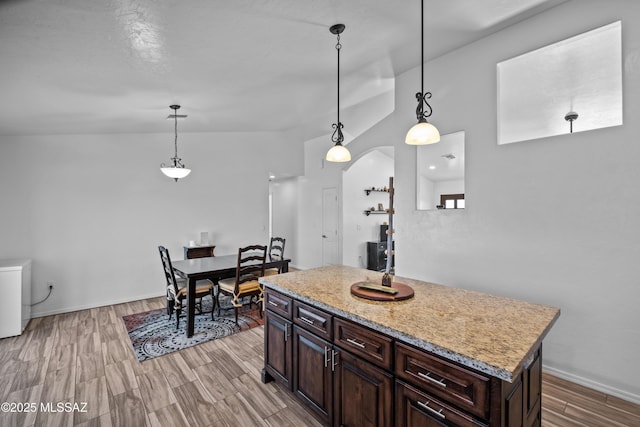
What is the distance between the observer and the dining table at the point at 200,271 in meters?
3.42

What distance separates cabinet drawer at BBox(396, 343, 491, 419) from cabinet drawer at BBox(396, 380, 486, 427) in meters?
0.03

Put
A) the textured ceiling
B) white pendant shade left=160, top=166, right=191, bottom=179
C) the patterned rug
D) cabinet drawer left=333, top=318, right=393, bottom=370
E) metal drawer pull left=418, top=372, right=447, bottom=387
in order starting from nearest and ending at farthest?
metal drawer pull left=418, top=372, right=447, bottom=387 < cabinet drawer left=333, top=318, right=393, bottom=370 < the textured ceiling < the patterned rug < white pendant shade left=160, top=166, right=191, bottom=179

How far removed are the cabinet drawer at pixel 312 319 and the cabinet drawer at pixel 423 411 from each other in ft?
1.74

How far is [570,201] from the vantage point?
247 centimetres

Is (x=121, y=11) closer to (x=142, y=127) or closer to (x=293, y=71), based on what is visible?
(x=293, y=71)

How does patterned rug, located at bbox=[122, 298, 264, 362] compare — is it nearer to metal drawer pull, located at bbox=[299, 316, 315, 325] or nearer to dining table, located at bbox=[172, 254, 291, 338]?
dining table, located at bbox=[172, 254, 291, 338]

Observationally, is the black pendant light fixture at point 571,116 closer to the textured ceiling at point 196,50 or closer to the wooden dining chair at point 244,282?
the textured ceiling at point 196,50

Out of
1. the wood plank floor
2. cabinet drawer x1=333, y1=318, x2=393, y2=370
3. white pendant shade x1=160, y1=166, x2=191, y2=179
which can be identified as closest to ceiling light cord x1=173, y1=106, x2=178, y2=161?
white pendant shade x1=160, y1=166, x2=191, y2=179

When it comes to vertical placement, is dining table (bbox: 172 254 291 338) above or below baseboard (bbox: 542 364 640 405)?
above

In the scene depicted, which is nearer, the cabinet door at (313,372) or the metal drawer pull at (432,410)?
the metal drawer pull at (432,410)

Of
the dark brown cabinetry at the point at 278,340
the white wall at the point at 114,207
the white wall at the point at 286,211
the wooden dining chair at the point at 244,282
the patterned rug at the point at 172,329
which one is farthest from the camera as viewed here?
the white wall at the point at 286,211

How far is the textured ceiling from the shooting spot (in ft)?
5.99

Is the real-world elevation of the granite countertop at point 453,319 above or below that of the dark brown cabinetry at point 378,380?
above

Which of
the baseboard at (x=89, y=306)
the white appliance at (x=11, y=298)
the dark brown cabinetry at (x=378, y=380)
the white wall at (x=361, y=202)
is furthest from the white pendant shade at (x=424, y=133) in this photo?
the baseboard at (x=89, y=306)
